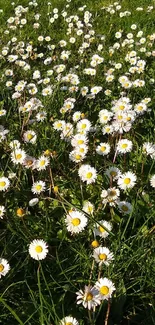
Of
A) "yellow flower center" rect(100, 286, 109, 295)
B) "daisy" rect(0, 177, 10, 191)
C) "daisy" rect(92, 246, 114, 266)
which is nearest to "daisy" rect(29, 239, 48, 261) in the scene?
"daisy" rect(92, 246, 114, 266)

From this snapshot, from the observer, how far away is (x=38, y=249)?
1.75m

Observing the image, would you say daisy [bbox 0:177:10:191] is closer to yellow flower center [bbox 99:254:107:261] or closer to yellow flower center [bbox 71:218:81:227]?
yellow flower center [bbox 71:218:81:227]

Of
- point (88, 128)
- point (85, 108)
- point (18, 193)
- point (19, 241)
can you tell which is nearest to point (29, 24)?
point (85, 108)

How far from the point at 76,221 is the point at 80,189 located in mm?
422

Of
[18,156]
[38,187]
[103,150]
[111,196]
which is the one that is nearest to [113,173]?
[111,196]

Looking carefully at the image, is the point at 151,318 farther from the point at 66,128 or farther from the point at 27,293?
the point at 66,128

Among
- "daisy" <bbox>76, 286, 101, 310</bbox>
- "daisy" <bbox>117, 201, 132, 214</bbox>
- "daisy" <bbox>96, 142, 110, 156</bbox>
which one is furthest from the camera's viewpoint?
"daisy" <bbox>96, 142, 110, 156</bbox>

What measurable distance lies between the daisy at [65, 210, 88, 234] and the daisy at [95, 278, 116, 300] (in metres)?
0.34

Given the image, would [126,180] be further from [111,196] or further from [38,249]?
[38,249]

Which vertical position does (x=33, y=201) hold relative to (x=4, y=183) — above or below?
below

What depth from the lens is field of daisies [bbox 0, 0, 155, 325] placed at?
1.65m

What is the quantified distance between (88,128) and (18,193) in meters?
0.57

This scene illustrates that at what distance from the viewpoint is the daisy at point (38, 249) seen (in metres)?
1.71

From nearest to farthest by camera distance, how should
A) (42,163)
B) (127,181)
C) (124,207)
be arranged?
(124,207) < (127,181) < (42,163)
